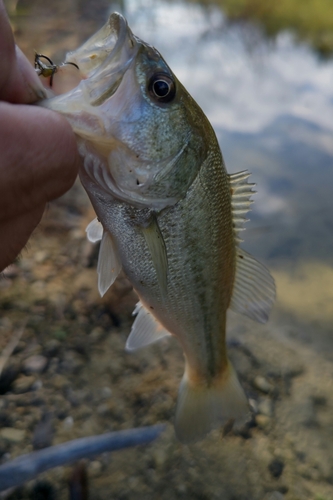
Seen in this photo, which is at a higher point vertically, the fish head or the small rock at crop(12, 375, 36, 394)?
the fish head

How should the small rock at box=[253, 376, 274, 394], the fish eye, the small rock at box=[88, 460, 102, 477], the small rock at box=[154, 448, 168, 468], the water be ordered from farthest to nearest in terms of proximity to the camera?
the water < the small rock at box=[253, 376, 274, 394] < the small rock at box=[154, 448, 168, 468] < the small rock at box=[88, 460, 102, 477] < the fish eye

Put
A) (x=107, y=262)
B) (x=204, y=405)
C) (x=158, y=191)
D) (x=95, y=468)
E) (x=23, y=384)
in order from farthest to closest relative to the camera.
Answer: (x=23, y=384) < (x=95, y=468) < (x=204, y=405) < (x=107, y=262) < (x=158, y=191)

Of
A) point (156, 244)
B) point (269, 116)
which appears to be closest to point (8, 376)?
point (156, 244)

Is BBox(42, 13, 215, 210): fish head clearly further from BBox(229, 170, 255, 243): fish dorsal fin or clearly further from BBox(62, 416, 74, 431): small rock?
BBox(62, 416, 74, 431): small rock

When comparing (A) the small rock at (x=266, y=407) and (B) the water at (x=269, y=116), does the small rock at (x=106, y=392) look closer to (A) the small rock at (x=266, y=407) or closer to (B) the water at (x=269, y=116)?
(A) the small rock at (x=266, y=407)

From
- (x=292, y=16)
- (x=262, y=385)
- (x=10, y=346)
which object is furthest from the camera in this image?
(x=292, y=16)

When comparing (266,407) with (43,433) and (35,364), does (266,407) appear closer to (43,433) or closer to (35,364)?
(43,433)

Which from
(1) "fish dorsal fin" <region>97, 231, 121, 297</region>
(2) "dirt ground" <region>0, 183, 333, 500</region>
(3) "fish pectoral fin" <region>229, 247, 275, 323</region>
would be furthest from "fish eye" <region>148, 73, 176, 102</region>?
(2) "dirt ground" <region>0, 183, 333, 500</region>

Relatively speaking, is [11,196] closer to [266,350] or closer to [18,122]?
[18,122]
